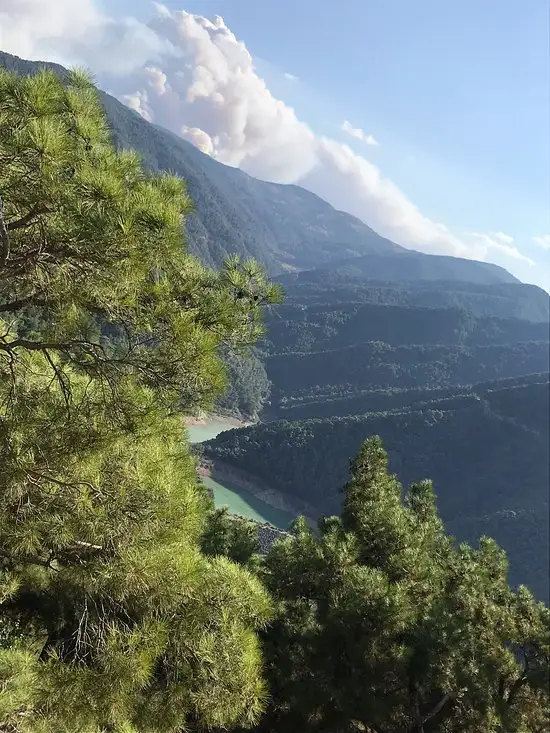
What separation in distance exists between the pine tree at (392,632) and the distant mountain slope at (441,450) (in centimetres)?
4425

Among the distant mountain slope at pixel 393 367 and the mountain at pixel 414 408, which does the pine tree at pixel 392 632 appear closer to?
the mountain at pixel 414 408

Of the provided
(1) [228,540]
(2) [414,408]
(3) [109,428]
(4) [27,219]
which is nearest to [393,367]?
(2) [414,408]

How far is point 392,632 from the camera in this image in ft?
20.6

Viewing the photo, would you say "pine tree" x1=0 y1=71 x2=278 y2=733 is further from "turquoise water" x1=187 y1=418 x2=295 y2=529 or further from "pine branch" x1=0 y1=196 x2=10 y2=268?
"turquoise water" x1=187 y1=418 x2=295 y2=529

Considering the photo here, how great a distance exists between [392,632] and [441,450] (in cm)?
5450

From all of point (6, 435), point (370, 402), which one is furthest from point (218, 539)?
point (370, 402)

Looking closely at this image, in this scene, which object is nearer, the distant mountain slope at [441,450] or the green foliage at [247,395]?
the distant mountain slope at [441,450]

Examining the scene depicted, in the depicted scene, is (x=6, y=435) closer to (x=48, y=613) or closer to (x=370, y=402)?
(x=48, y=613)

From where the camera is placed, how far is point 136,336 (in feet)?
10.1

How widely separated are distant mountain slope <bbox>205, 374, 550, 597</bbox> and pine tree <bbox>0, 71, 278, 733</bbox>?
49.1 metres

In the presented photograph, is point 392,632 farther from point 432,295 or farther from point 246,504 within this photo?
point 432,295

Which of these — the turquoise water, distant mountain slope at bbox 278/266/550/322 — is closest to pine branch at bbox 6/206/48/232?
the turquoise water

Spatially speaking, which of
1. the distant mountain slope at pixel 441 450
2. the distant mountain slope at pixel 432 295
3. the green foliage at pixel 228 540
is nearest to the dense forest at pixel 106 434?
the green foliage at pixel 228 540

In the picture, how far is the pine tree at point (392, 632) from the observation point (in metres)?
5.66
